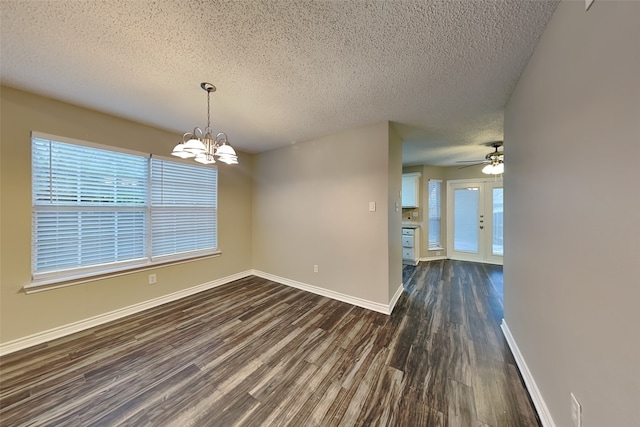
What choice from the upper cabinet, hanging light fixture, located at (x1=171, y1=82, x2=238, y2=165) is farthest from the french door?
hanging light fixture, located at (x1=171, y1=82, x2=238, y2=165)

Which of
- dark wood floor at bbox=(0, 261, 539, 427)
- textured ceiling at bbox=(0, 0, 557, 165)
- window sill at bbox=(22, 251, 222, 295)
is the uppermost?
textured ceiling at bbox=(0, 0, 557, 165)

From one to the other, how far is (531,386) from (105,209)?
435cm

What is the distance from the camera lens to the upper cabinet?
213 inches

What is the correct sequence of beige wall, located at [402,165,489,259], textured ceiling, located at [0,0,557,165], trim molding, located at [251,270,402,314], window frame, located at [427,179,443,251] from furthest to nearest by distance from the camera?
window frame, located at [427,179,443,251] < beige wall, located at [402,165,489,259] < trim molding, located at [251,270,402,314] < textured ceiling, located at [0,0,557,165]

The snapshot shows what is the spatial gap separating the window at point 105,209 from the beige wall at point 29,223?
0.08 m

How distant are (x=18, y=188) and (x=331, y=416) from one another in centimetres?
338

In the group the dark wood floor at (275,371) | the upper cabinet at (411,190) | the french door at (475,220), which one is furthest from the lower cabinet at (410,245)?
the dark wood floor at (275,371)

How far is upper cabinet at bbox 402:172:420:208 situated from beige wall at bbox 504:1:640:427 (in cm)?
390

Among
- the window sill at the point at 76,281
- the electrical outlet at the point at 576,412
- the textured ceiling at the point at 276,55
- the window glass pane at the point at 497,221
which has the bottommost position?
the electrical outlet at the point at 576,412

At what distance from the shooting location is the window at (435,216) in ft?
18.4

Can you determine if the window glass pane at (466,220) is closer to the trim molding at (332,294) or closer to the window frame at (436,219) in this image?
the window frame at (436,219)

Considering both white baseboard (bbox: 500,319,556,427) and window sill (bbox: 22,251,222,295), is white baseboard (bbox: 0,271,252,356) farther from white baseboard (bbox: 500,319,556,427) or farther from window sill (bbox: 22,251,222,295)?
white baseboard (bbox: 500,319,556,427)

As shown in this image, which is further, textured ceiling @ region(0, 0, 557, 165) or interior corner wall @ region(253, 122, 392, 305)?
interior corner wall @ region(253, 122, 392, 305)

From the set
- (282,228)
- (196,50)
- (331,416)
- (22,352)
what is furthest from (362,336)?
(22,352)
